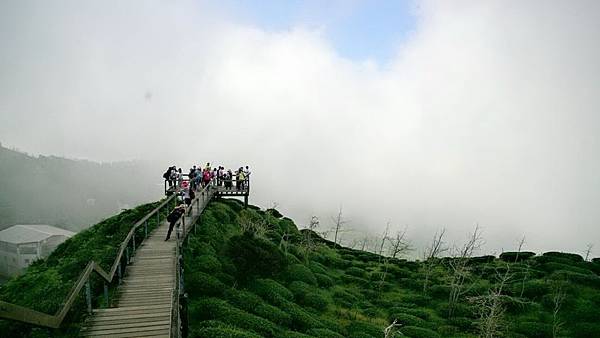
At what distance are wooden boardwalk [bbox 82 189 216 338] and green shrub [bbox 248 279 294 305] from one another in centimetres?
654

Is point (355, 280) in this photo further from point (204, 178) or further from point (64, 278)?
point (64, 278)

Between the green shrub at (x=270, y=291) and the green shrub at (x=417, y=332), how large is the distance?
8134mm

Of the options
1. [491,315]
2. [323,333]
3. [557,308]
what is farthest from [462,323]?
[323,333]

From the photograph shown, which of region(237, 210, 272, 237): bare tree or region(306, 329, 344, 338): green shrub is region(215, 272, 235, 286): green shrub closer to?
region(306, 329, 344, 338): green shrub

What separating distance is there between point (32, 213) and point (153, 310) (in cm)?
16725

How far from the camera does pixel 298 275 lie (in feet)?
95.4

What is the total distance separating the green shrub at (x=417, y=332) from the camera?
24.9m

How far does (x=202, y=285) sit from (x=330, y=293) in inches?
571

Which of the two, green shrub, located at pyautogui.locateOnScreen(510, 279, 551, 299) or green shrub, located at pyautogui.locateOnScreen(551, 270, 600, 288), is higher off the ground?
green shrub, located at pyautogui.locateOnScreen(551, 270, 600, 288)

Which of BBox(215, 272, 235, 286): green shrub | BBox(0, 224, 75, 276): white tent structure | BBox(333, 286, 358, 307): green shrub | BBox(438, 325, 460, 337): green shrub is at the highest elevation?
BBox(215, 272, 235, 286): green shrub

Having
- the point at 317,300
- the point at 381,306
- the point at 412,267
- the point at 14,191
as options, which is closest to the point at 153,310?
the point at 317,300

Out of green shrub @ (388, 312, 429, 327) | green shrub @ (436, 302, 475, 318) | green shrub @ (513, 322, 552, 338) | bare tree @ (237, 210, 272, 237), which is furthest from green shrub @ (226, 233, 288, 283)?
green shrub @ (513, 322, 552, 338)

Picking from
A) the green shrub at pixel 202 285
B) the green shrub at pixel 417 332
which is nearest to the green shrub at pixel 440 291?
the green shrub at pixel 417 332

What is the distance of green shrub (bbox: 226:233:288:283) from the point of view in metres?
23.2
